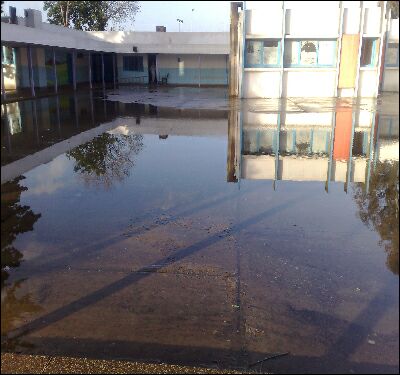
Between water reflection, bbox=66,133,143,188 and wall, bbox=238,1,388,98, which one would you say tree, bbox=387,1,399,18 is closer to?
wall, bbox=238,1,388,98

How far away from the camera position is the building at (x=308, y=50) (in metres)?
22.5

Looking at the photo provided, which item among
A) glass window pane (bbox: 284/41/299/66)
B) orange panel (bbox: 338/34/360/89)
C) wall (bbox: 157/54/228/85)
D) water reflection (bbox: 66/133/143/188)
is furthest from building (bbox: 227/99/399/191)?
wall (bbox: 157/54/228/85)

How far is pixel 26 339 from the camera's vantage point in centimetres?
314

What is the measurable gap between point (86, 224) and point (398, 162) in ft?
20.4

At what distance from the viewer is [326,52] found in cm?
2362

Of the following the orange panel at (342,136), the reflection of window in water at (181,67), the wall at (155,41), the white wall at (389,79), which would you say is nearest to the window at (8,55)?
the wall at (155,41)

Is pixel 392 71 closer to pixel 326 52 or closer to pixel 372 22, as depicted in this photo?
pixel 372 22

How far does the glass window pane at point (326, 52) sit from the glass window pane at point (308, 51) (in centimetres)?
26

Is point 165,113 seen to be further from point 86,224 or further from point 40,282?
point 40,282

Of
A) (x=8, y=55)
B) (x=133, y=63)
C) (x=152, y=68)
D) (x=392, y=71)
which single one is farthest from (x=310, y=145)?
(x=133, y=63)

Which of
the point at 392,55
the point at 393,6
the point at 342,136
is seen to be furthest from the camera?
the point at 392,55

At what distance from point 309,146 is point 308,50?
1506 centimetres

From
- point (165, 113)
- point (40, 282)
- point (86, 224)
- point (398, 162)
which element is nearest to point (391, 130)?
point (398, 162)

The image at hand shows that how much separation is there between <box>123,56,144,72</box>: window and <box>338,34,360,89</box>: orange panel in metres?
21.7
